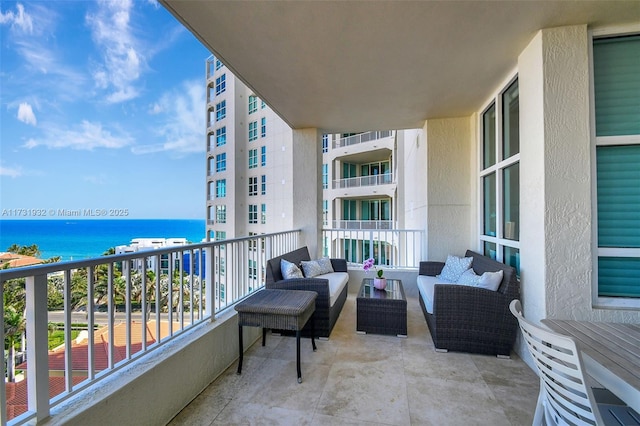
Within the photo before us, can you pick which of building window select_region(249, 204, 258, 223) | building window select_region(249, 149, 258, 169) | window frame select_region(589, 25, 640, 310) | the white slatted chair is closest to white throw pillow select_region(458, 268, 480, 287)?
window frame select_region(589, 25, 640, 310)

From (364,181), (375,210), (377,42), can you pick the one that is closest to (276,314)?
(377,42)

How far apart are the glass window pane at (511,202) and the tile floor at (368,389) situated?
1.37 m

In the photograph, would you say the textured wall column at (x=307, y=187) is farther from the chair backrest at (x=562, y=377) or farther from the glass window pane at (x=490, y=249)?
the chair backrest at (x=562, y=377)

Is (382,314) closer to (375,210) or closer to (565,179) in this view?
(565,179)

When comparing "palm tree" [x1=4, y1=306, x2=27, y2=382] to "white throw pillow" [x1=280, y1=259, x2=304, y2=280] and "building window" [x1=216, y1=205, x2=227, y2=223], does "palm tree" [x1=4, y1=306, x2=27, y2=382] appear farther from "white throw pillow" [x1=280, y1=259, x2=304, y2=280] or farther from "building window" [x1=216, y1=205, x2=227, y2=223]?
"building window" [x1=216, y1=205, x2=227, y2=223]

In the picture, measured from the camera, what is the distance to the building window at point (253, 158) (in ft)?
57.3

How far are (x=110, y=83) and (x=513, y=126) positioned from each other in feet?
63.3

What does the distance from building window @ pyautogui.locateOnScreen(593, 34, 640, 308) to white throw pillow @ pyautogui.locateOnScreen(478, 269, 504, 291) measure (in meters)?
0.68

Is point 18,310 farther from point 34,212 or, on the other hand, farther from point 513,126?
point 34,212

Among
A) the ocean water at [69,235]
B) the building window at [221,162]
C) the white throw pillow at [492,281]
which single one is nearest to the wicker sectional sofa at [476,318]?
the white throw pillow at [492,281]

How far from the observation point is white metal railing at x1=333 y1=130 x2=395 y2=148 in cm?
1250

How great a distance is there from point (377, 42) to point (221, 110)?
18.8m

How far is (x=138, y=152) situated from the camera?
18.1m

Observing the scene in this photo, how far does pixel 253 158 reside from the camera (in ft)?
57.8
